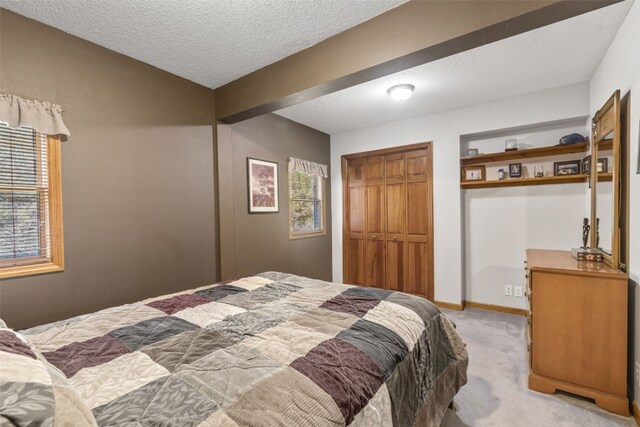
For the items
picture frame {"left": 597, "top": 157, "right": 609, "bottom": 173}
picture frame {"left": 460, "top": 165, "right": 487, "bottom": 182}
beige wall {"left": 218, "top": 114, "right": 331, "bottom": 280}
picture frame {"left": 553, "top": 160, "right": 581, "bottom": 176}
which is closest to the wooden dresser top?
picture frame {"left": 597, "top": 157, "right": 609, "bottom": 173}

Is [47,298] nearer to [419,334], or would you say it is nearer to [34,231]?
[34,231]

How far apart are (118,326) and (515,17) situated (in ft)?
8.69

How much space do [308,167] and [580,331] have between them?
340 cm

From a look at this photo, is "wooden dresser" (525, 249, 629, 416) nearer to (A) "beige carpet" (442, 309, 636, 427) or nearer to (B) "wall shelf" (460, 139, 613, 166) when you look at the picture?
(A) "beige carpet" (442, 309, 636, 427)

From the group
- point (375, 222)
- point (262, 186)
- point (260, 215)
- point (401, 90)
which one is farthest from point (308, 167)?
point (401, 90)

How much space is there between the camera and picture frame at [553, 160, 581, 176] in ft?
10.1

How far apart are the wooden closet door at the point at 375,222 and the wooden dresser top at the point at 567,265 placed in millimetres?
2111

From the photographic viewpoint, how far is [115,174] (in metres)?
2.38

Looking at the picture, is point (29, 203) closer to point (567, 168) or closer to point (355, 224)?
point (355, 224)

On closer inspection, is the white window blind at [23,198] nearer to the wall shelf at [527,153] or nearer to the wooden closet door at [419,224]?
the wooden closet door at [419,224]

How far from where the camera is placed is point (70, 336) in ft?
4.55

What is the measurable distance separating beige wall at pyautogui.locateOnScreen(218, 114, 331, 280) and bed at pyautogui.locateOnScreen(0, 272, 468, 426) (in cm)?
133

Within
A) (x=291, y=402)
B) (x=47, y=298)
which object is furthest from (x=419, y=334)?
(x=47, y=298)

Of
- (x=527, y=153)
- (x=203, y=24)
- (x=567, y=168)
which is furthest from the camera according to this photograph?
(x=527, y=153)
